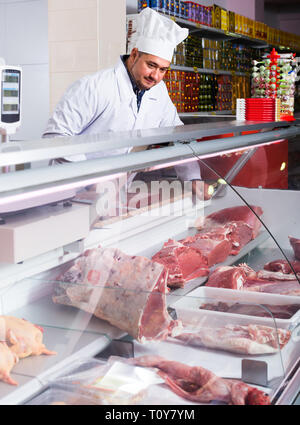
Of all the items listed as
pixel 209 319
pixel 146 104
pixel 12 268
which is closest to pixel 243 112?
pixel 146 104

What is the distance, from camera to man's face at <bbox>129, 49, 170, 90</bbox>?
2.66m

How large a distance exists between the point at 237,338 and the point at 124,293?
293 mm

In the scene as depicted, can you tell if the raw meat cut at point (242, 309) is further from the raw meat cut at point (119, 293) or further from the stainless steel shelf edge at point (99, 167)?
the stainless steel shelf edge at point (99, 167)

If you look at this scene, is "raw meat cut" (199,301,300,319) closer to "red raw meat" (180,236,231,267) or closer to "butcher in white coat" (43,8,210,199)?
"red raw meat" (180,236,231,267)

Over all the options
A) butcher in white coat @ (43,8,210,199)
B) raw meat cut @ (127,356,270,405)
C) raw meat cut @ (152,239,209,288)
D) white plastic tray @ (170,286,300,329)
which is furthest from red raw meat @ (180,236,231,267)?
butcher in white coat @ (43,8,210,199)

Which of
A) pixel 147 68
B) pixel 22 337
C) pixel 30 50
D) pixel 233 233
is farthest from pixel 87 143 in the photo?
pixel 30 50

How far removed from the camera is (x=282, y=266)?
6.15ft

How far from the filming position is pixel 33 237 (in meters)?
1.27

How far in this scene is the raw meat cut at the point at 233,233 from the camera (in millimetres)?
1911

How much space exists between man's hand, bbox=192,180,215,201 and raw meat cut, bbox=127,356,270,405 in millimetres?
689

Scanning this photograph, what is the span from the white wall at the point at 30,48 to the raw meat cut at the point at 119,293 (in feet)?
14.2

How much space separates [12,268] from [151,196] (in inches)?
19.9

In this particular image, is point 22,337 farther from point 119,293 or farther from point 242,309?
point 242,309

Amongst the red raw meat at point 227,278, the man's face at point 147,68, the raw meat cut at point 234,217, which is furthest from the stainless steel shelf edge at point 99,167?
the man's face at point 147,68
